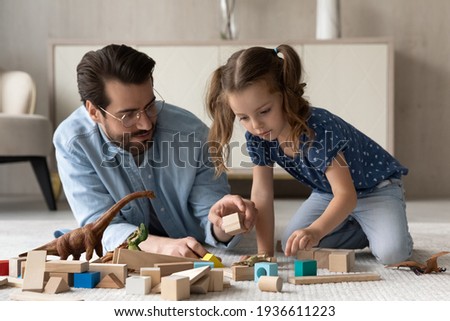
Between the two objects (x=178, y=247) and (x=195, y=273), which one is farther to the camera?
(x=178, y=247)

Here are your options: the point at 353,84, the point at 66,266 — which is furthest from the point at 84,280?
the point at 353,84

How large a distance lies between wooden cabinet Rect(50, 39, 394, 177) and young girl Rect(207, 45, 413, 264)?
1568 millimetres

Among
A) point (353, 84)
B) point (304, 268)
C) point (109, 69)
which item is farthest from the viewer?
point (353, 84)

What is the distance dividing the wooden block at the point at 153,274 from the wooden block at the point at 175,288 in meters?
0.06

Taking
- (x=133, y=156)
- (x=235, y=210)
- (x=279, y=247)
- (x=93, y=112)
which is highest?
(x=93, y=112)

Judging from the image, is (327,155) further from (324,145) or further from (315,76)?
(315,76)

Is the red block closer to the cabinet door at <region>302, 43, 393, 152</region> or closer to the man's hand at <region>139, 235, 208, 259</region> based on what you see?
the man's hand at <region>139, 235, 208, 259</region>

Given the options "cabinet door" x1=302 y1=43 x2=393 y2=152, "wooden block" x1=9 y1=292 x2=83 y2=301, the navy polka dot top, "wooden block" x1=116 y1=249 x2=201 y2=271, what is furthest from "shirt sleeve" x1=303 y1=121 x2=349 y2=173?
"cabinet door" x1=302 y1=43 x2=393 y2=152

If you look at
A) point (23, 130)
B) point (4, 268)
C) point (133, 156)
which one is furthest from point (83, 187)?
point (23, 130)

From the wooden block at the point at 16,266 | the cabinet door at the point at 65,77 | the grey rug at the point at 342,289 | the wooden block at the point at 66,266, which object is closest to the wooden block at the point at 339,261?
the grey rug at the point at 342,289

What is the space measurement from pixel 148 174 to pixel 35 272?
57 centimetres

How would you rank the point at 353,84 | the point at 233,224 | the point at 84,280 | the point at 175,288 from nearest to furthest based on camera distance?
the point at 175,288
the point at 84,280
the point at 233,224
the point at 353,84

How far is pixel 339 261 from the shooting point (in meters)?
1.40

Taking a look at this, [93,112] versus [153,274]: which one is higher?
[93,112]
